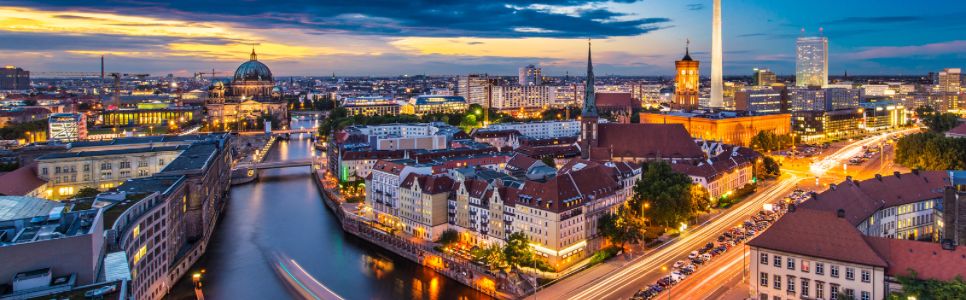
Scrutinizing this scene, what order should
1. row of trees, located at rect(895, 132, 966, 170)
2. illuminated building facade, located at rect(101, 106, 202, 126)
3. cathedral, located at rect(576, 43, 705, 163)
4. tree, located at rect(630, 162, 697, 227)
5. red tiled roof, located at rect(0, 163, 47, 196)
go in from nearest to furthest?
tree, located at rect(630, 162, 697, 227) → red tiled roof, located at rect(0, 163, 47, 196) → row of trees, located at rect(895, 132, 966, 170) → cathedral, located at rect(576, 43, 705, 163) → illuminated building facade, located at rect(101, 106, 202, 126)

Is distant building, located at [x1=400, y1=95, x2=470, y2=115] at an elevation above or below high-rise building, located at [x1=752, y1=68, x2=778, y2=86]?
below

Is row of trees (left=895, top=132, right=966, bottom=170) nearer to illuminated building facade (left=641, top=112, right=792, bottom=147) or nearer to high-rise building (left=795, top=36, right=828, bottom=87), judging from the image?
illuminated building facade (left=641, top=112, right=792, bottom=147)

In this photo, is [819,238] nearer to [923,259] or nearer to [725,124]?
[923,259]

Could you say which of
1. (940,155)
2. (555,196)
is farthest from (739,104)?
(555,196)

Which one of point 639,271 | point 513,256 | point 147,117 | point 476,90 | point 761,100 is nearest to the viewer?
point 639,271

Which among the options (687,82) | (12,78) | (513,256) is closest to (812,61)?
(687,82)

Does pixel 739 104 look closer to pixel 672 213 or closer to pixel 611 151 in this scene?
pixel 611 151

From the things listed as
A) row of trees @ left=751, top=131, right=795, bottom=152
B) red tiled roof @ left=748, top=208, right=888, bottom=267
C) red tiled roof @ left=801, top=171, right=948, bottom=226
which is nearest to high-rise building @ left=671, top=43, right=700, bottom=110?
row of trees @ left=751, top=131, right=795, bottom=152

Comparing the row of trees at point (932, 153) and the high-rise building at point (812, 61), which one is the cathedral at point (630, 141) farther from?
the high-rise building at point (812, 61)
